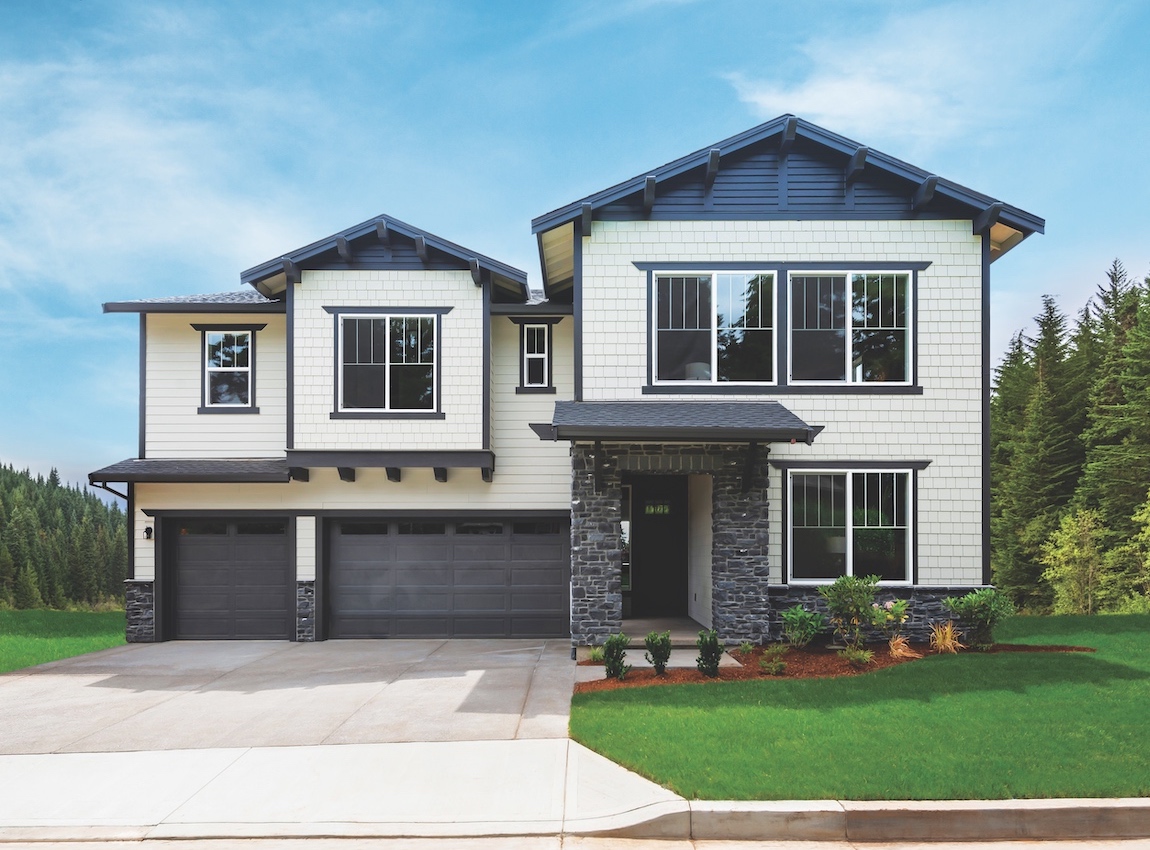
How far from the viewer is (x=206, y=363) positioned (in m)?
14.9

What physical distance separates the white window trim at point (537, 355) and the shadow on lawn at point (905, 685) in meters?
6.97

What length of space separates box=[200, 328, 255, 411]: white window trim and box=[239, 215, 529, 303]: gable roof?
4.10 feet

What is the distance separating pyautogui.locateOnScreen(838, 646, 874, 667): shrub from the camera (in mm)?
10484

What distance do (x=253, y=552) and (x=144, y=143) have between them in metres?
13.6

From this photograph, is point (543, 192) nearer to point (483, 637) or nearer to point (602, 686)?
point (483, 637)

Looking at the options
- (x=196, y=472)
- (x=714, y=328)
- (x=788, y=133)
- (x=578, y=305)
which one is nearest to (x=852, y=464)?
(x=714, y=328)

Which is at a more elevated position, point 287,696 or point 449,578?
point 449,578

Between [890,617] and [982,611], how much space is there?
54.1 inches

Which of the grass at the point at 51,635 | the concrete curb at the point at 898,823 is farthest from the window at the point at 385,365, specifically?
the concrete curb at the point at 898,823

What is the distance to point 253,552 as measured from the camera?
14.8m

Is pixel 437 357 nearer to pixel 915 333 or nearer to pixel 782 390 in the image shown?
pixel 782 390

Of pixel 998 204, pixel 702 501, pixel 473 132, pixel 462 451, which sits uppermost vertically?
pixel 473 132

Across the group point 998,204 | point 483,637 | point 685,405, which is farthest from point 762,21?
point 483,637

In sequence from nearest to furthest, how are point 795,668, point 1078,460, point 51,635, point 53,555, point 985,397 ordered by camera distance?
point 795,668, point 985,397, point 51,635, point 1078,460, point 53,555
